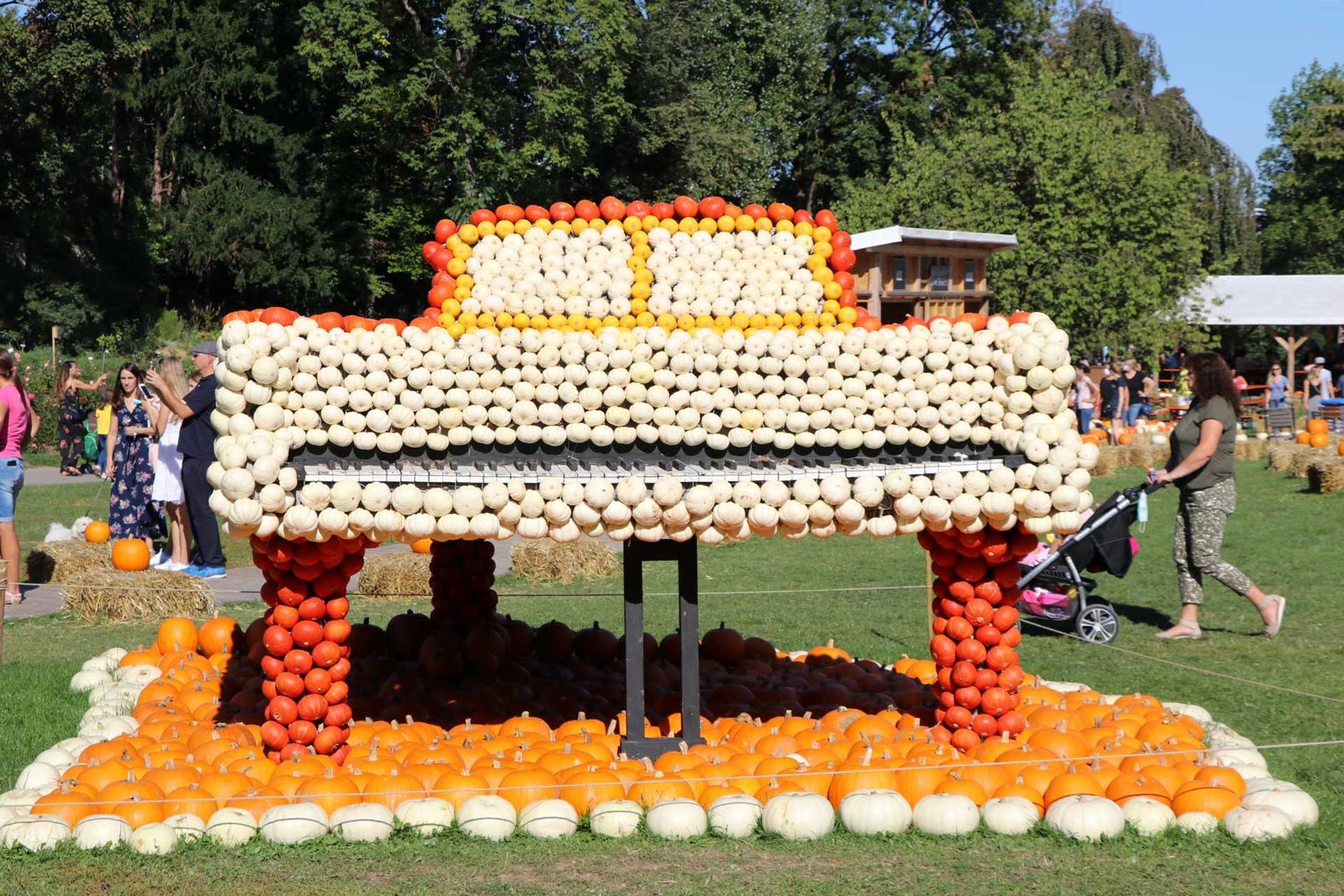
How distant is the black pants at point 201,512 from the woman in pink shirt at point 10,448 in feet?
4.32

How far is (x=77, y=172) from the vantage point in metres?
45.2

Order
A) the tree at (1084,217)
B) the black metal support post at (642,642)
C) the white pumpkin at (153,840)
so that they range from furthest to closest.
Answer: the tree at (1084,217) → the black metal support post at (642,642) → the white pumpkin at (153,840)

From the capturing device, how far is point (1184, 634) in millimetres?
10414

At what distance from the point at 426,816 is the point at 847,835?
1.76 meters

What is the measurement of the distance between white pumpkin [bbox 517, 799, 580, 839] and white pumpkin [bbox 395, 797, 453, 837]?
0.31m

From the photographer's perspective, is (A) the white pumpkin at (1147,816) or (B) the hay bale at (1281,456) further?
(B) the hay bale at (1281,456)

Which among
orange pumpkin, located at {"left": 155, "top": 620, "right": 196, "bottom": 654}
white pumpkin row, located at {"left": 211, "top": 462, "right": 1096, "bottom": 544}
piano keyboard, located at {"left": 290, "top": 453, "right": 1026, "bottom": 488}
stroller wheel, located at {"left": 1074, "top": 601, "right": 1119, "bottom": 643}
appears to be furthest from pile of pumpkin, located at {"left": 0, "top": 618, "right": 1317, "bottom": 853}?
stroller wheel, located at {"left": 1074, "top": 601, "right": 1119, "bottom": 643}

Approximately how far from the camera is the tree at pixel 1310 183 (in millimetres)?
58594

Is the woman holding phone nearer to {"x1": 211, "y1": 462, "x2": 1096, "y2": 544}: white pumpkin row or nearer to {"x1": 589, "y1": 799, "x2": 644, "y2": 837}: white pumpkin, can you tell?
{"x1": 211, "y1": 462, "x2": 1096, "y2": 544}: white pumpkin row

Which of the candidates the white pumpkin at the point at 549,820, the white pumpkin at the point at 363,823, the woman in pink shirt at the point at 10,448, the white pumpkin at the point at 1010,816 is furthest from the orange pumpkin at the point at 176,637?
the white pumpkin at the point at 1010,816

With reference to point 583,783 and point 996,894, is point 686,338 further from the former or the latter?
point 996,894

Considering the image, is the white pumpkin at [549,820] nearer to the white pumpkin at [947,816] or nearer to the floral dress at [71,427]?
the white pumpkin at [947,816]

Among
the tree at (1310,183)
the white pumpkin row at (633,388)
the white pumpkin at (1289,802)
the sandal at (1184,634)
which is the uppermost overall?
the tree at (1310,183)

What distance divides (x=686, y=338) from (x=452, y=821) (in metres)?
2.35
